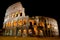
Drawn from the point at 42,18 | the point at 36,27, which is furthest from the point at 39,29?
the point at 42,18

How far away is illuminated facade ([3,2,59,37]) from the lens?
1636 centimetres

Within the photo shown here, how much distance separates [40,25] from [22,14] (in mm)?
3248

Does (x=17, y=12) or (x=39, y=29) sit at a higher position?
(x=17, y=12)

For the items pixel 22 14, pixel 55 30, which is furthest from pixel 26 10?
pixel 55 30

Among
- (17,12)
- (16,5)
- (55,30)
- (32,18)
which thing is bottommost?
(55,30)

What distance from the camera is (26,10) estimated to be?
17.4 meters

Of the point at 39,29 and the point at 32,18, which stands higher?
the point at 32,18

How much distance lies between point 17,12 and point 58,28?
7.10 metres

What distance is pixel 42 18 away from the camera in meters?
16.8

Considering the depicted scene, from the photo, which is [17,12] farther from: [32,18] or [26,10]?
[32,18]

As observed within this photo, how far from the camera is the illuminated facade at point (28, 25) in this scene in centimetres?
1636

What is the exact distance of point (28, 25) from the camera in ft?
53.6

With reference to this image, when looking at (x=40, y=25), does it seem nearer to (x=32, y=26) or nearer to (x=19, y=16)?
(x=32, y=26)

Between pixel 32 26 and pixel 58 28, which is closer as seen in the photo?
pixel 32 26
